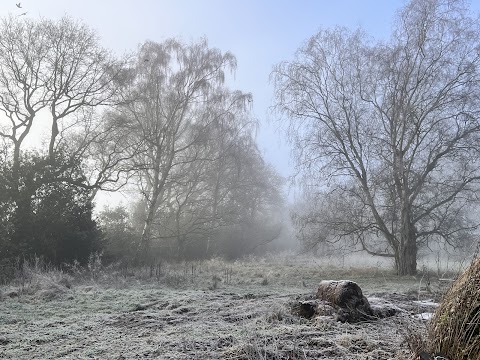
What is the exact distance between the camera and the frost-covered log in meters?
5.76

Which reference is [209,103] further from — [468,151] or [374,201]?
Answer: [468,151]

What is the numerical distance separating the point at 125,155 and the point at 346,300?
18.5 metres

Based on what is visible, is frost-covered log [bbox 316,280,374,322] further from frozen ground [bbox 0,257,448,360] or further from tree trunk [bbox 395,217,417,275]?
tree trunk [bbox 395,217,417,275]

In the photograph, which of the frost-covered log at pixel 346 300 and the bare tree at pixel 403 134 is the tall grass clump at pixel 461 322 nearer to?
the frost-covered log at pixel 346 300

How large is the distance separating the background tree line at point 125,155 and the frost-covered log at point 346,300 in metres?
12.1

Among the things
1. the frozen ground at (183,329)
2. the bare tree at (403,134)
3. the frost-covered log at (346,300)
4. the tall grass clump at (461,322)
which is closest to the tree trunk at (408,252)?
the bare tree at (403,134)

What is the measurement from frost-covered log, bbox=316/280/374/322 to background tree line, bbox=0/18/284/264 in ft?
39.6

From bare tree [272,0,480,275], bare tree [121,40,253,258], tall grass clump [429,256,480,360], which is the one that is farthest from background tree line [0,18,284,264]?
tall grass clump [429,256,480,360]

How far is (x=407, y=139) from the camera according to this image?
1789 cm

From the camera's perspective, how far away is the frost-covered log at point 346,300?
576cm

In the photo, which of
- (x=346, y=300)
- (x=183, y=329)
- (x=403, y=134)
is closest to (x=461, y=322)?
(x=346, y=300)

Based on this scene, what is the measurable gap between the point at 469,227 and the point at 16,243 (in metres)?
16.7

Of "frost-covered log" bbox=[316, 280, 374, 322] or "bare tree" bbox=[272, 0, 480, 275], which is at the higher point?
"bare tree" bbox=[272, 0, 480, 275]

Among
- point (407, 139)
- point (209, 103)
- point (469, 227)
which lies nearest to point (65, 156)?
point (209, 103)
